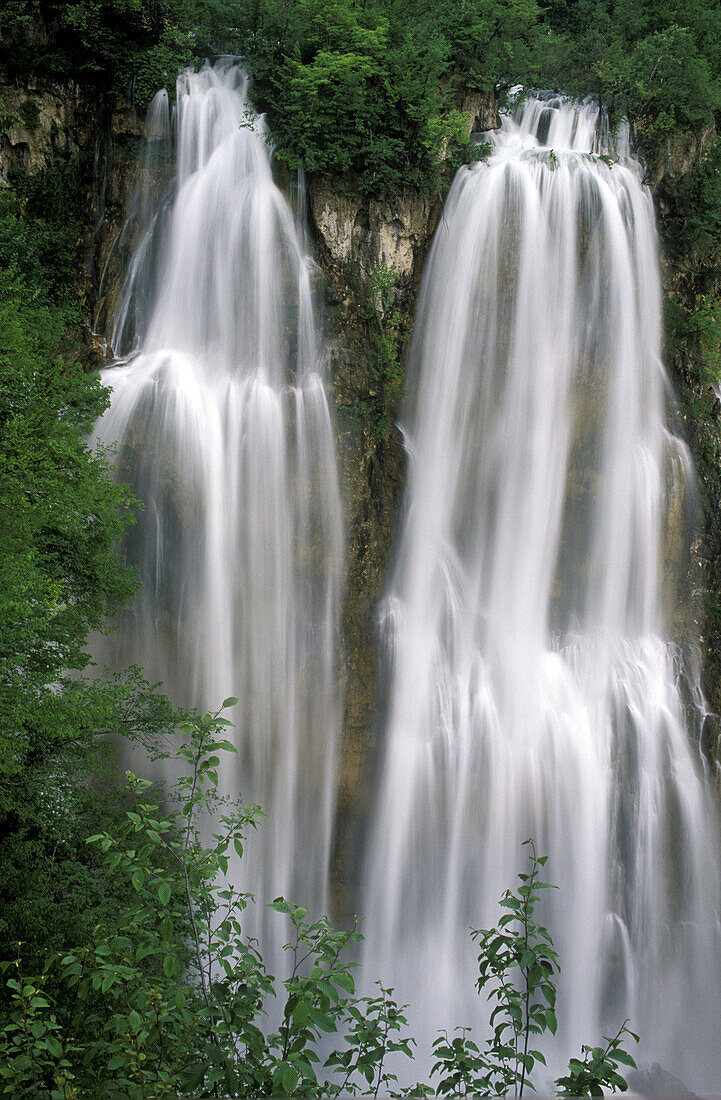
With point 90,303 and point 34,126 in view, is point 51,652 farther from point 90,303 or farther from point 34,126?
point 34,126

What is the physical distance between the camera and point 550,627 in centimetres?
1396

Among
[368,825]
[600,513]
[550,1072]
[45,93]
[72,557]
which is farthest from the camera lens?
[45,93]

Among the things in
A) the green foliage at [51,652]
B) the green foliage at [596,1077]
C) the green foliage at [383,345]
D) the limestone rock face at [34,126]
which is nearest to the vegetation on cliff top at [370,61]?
the limestone rock face at [34,126]

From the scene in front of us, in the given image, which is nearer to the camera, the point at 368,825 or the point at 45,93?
the point at 368,825

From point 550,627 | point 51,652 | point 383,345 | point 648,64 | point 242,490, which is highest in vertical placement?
point 648,64

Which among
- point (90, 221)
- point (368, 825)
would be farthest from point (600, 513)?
point (90, 221)

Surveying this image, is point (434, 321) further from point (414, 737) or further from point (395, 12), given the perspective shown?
point (414, 737)

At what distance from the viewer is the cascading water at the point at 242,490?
1252 centimetres

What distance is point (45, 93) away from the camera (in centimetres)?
1533

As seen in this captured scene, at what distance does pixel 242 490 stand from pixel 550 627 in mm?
6510

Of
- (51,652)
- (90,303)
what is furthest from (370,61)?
(51,652)

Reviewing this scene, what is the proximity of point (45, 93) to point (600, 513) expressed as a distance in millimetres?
14773

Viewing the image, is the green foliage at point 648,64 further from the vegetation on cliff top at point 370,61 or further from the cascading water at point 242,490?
the cascading water at point 242,490

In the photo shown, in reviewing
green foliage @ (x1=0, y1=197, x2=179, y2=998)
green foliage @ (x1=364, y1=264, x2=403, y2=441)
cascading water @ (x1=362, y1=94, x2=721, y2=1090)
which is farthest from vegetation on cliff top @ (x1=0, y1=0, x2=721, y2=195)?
green foliage @ (x1=0, y1=197, x2=179, y2=998)
